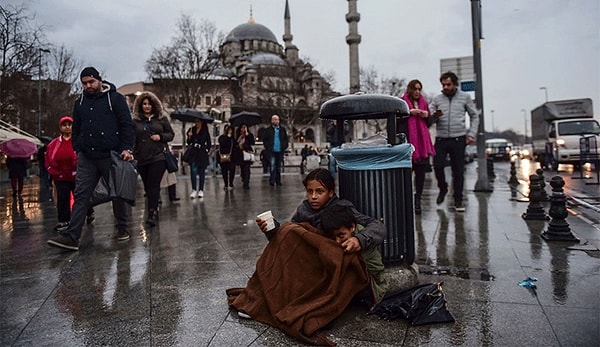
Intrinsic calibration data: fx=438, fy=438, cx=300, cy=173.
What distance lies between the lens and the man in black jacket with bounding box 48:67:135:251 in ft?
16.2

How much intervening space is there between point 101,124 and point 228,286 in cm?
274

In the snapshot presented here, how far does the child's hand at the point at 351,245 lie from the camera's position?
2.73 metres

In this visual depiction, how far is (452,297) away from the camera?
315 cm

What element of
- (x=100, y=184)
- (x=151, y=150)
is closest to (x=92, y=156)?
(x=100, y=184)

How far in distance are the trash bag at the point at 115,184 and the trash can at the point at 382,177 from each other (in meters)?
3.05

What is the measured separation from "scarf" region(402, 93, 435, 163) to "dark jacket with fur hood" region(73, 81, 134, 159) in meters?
3.88

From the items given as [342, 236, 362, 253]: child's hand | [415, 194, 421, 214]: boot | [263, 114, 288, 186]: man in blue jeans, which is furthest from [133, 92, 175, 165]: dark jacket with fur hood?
[263, 114, 288, 186]: man in blue jeans

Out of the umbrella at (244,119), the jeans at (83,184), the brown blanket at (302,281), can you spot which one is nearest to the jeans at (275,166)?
the umbrella at (244,119)

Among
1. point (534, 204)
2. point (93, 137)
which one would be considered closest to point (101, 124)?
point (93, 137)

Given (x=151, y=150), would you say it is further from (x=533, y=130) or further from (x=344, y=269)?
(x=533, y=130)

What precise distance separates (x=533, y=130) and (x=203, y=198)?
25942 millimetres

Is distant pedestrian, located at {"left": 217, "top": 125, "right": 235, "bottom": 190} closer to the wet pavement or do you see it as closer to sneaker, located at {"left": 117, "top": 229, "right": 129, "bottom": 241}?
the wet pavement

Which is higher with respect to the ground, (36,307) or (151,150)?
(151,150)

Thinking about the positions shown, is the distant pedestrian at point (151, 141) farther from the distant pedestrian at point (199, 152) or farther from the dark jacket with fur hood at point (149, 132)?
the distant pedestrian at point (199, 152)
